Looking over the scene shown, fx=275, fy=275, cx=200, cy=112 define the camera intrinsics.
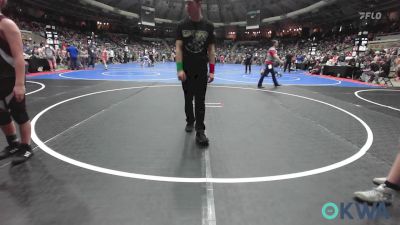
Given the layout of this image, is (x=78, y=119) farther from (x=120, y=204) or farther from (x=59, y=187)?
(x=120, y=204)

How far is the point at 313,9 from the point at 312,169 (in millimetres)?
42532

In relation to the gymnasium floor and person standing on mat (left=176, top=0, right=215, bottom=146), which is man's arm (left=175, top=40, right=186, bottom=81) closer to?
person standing on mat (left=176, top=0, right=215, bottom=146)

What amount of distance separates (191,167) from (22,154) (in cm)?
213

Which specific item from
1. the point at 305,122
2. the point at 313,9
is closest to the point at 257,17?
the point at 313,9

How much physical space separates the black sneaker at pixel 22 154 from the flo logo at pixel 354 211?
3400 millimetres

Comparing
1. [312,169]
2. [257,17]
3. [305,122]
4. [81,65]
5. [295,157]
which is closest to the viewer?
[312,169]

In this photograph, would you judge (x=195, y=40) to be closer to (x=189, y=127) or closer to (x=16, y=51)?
(x=189, y=127)

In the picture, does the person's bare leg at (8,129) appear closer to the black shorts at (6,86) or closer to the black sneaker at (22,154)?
the black sneaker at (22,154)

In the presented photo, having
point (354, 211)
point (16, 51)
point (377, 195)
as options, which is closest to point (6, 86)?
point (16, 51)

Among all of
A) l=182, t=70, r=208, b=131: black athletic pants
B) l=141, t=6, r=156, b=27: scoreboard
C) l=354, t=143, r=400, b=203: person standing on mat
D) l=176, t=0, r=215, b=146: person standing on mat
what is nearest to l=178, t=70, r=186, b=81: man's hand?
l=176, t=0, r=215, b=146: person standing on mat

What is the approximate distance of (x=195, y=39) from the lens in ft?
13.4

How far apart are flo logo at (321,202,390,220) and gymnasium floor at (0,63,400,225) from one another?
4 centimetres

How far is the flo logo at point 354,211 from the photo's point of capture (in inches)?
93.0

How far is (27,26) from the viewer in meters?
30.9
